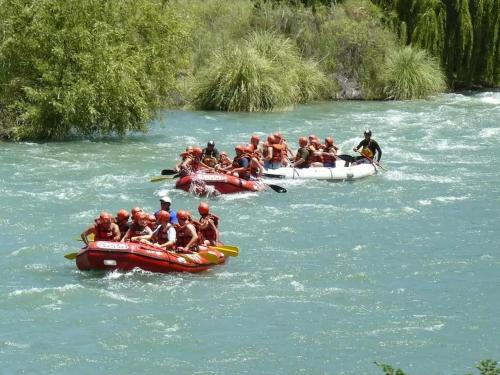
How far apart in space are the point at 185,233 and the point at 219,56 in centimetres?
2015

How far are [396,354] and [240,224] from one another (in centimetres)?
642

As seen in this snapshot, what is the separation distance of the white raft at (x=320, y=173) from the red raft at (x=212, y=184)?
141cm

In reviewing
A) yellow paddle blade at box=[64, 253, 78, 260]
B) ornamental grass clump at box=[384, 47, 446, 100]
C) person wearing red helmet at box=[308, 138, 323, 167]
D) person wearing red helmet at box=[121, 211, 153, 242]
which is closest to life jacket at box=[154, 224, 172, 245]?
person wearing red helmet at box=[121, 211, 153, 242]

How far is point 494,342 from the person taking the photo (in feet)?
36.9

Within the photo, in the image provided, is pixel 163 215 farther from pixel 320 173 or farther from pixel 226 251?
pixel 320 173

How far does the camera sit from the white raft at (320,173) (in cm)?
2078

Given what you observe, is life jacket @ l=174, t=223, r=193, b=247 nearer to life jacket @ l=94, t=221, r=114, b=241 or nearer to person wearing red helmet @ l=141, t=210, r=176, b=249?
person wearing red helmet @ l=141, t=210, r=176, b=249

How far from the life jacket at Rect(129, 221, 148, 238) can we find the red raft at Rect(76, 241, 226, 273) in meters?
0.49

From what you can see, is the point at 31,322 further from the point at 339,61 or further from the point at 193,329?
the point at 339,61

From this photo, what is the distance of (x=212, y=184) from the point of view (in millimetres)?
19172

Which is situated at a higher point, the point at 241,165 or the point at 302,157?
the point at 302,157

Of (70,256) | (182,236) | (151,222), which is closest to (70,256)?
(70,256)

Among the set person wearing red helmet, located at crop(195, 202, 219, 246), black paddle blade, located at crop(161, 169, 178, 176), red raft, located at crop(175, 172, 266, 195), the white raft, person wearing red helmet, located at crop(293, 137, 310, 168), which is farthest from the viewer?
person wearing red helmet, located at crop(293, 137, 310, 168)

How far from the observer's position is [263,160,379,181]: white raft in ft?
68.2
